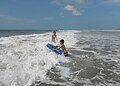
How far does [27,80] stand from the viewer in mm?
6785

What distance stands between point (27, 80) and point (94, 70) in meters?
3.51

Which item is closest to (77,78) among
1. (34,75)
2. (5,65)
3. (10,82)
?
(34,75)

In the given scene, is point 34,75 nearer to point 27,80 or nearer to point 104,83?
point 27,80

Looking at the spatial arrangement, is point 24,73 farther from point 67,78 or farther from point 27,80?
point 67,78

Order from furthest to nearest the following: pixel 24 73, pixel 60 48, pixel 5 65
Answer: pixel 60 48, pixel 5 65, pixel 24 73

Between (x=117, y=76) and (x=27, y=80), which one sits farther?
(x=117, y=76)

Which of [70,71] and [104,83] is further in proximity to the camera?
[70,71]

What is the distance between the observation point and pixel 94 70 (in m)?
8.78

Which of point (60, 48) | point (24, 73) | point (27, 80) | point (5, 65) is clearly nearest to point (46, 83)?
point (27, 80)

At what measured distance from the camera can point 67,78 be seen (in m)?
7.49

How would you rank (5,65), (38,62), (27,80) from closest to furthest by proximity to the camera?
(27,80)
(5,65)
(38,62)

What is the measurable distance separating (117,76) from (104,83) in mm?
1203

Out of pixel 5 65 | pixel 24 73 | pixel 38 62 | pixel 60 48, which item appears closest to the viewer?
pixel 24 73

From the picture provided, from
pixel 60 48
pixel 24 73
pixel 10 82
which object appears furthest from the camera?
pixel 60 48
